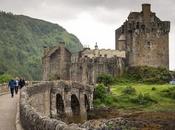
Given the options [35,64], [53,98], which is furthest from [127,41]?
[35,64]

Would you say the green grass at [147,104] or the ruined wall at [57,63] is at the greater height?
the ruined wall at [57,63]

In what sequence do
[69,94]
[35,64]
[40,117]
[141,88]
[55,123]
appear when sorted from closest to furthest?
[55,123]
[40,117]
[69,94]
[141,88]
[35,64]

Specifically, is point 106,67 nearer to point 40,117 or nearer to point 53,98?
point 53,98

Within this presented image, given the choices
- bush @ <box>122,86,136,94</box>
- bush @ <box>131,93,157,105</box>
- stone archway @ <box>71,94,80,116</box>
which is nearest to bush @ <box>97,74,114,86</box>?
bush @ <box>122,86,136,94</box>

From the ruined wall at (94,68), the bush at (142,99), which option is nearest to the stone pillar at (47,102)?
the bush at (142,99)

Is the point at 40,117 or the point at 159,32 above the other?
the point at 159,32

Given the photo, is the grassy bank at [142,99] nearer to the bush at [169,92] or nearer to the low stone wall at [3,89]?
the bush at [169,92]

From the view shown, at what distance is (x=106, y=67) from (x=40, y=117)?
82.9 meters

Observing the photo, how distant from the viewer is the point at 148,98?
270ft

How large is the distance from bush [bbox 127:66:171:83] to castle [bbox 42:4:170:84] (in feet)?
5.54

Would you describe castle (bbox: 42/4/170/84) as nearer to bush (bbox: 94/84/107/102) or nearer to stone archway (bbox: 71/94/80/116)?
bush (bbox: 94/84/107/102)

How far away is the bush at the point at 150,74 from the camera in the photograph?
98.5 meters

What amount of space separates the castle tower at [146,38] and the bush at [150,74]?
2813mm

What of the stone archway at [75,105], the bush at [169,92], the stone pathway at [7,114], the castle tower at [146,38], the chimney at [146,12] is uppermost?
the chimney at [146,12]
